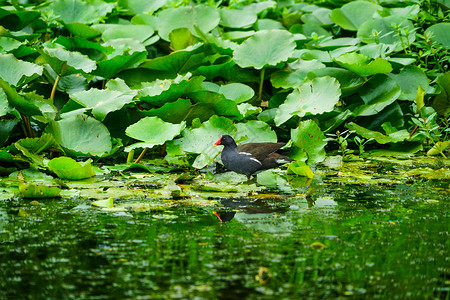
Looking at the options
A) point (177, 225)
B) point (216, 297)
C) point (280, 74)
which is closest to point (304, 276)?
point (216, 297)

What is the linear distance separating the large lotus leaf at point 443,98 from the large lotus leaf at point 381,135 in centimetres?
72

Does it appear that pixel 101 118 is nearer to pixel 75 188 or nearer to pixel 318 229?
pixel 75 188

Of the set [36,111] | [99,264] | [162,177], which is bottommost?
[162,177]

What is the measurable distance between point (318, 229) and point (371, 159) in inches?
104

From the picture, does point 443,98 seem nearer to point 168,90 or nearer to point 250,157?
point 250,157

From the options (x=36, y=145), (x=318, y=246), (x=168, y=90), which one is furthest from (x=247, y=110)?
(x=318, y=246)

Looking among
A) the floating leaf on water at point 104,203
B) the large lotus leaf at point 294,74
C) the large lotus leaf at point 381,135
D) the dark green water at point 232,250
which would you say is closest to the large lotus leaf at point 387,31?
the large lotus leaf at point 294,74

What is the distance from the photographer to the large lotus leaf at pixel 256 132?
19.7 ft

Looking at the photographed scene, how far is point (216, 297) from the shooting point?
2529 millimetres

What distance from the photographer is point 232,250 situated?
3.15 metres

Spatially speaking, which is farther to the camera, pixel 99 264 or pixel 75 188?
pixel 75 188

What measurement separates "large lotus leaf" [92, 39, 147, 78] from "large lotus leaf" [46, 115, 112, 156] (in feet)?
2.75

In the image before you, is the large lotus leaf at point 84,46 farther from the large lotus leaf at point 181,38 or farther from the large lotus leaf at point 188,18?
the large lotus leaf at point 188,18

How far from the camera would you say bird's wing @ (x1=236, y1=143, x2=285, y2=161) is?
17.7 ft
